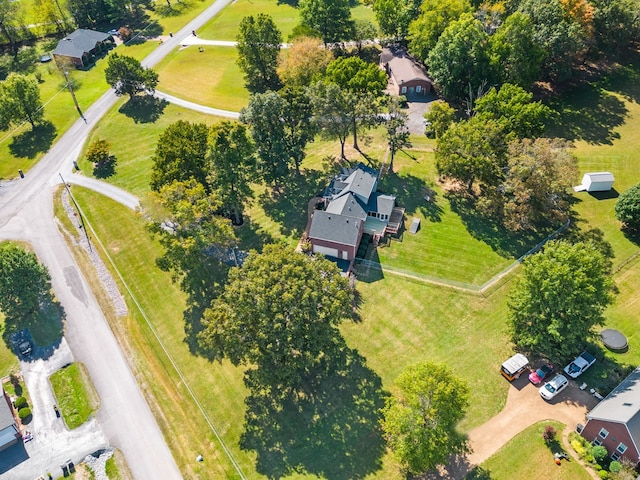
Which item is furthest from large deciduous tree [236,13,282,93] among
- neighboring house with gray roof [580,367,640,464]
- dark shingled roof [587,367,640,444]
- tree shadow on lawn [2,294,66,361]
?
neighboring house with gray roof [580,367,640,464]

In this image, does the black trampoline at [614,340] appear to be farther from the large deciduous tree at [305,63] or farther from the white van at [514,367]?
the large deciduous tree at [305,63]

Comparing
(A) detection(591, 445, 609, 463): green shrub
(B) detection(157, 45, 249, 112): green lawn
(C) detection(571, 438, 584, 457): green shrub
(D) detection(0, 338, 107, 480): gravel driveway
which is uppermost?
(B) detection(157, 45, 249, 112): green lawn

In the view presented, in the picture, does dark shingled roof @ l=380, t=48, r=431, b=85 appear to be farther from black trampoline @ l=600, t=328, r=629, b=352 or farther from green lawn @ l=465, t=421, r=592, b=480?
green lawn @ l=465, t=421, r=592, b=480

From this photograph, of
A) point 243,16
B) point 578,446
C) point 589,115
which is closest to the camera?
point 578,446

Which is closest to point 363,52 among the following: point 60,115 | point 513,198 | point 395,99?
point 395,99

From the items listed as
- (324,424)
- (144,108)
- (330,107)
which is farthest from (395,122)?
(144,108)

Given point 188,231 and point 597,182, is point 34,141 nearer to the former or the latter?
point 188,231
